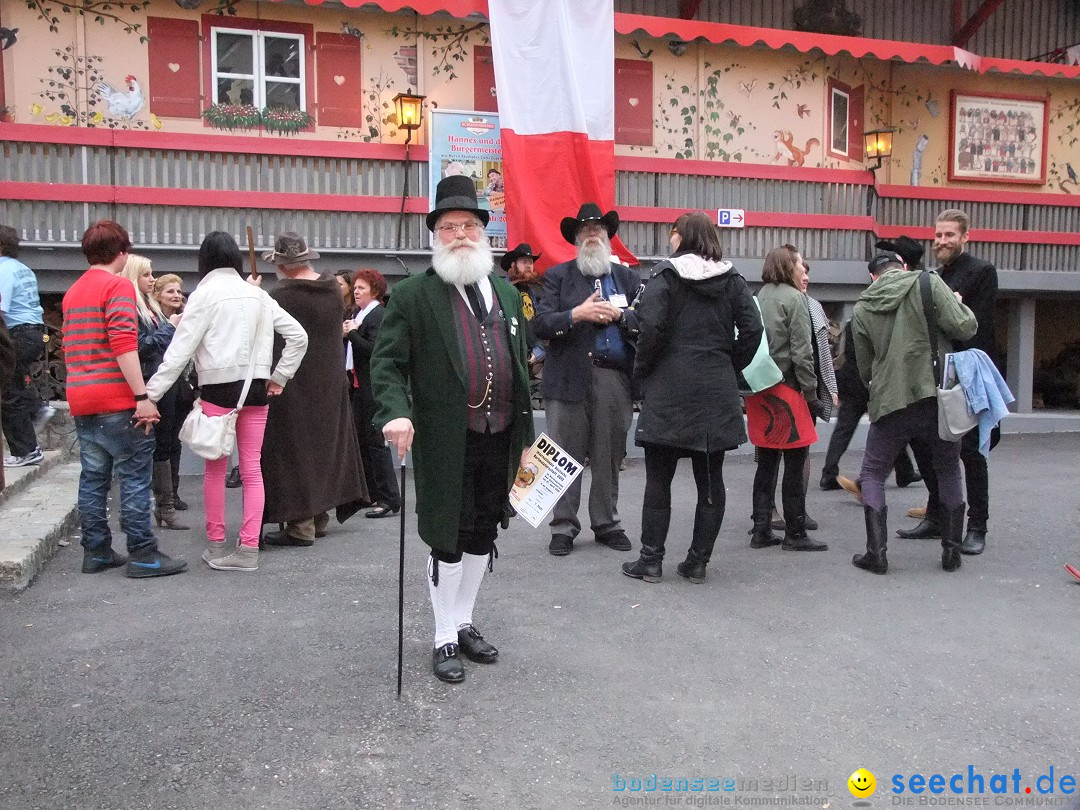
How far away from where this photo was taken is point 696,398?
5.36 m

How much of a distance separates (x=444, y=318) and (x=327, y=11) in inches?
322

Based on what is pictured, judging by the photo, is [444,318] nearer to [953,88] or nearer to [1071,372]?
[953,88]

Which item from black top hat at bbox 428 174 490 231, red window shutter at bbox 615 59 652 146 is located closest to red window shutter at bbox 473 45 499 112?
red window shutter at bbox 615 59 652 146

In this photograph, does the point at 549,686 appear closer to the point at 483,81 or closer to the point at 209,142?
the point at 209,142

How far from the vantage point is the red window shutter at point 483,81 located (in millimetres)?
11445

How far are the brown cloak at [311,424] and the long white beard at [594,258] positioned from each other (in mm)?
1639

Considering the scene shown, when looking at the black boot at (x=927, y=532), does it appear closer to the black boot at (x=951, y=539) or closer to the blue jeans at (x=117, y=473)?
the black boot at (x=951, y=539)

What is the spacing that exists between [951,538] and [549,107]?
685 cm

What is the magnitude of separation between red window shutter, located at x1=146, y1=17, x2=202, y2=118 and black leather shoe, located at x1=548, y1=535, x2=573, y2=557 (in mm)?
7008

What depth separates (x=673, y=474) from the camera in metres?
5.48

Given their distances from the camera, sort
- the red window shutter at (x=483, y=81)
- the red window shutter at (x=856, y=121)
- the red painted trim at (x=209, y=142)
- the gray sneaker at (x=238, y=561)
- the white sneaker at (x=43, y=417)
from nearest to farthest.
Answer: the gray sneaker at (x=238, y=561) < the white sneaker at (x=43, y=417) < the red painted trim at (x=209, y=142) < the red window shutter at (x=483, y=81) < the red window shutter at (x=856, y=121)

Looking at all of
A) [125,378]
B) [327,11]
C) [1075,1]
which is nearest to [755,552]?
[125,378]

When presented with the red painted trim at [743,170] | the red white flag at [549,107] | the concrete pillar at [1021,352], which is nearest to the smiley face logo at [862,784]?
the red white flag at [549,107]

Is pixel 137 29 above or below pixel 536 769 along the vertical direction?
above
